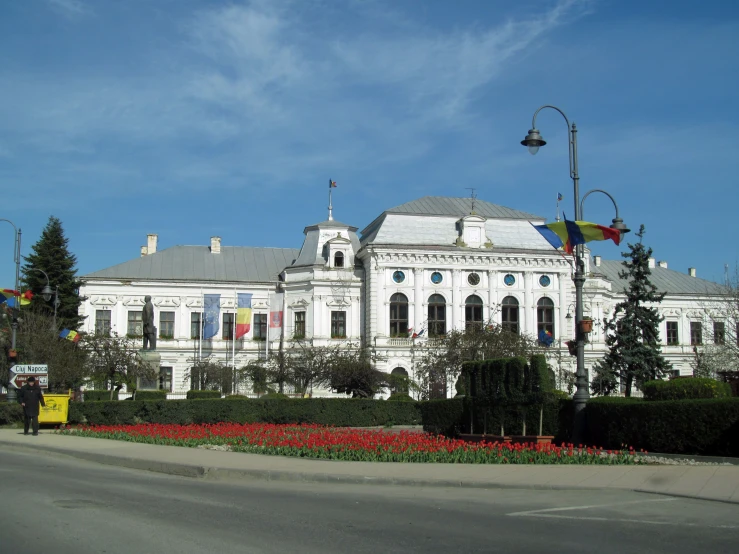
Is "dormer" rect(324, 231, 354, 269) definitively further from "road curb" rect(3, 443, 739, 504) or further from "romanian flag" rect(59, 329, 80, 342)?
"road curb" rect(3, 443, 739, 504)

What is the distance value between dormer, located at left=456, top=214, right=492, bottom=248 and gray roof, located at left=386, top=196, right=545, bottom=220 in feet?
4.04

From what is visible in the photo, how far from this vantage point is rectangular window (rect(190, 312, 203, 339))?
224ft

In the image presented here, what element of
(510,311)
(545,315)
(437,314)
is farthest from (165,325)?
(545,315)

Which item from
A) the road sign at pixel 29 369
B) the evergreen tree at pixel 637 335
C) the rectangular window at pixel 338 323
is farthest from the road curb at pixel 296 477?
the rectangular window at pixel 338 323

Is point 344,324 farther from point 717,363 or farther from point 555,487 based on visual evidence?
point 555,487

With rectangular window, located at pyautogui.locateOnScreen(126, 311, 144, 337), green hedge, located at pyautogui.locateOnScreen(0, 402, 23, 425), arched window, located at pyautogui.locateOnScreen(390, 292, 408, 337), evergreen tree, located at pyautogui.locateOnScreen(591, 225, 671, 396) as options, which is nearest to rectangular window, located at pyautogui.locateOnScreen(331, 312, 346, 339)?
arched window, located at pyautogui.locateOnScreen(390, 292, 408, 337)

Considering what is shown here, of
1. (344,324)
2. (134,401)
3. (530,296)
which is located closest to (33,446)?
(134,401)

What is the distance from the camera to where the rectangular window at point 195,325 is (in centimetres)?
6819

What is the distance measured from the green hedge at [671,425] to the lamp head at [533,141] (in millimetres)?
7473

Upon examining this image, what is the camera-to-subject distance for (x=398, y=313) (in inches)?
2562

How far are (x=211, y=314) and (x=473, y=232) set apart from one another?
2231 centimetres

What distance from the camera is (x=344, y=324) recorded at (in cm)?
6625

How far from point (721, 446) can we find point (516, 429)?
6.04 meters

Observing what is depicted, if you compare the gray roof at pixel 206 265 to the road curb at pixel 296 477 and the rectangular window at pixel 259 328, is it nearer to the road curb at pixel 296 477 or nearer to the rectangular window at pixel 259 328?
the rectangular window at pixel 259 328
